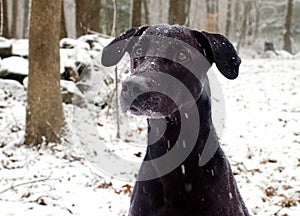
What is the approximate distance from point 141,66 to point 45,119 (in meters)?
4.88

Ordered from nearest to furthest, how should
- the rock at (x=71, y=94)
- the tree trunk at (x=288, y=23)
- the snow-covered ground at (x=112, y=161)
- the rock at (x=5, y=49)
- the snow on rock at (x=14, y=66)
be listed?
the snow-covered ground at (x=112, y=161)
the rock at (x=71, y=94)
the snow on rock at (x=14, y=66)
the rock at (x=5, y=49)
the tree trunk at (x=288, y=23)

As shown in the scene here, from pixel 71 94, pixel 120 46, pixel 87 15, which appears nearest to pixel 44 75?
pixel 71 94

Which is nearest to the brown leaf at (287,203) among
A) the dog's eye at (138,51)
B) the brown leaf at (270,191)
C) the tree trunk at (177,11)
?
the brown leaf at (270,191)

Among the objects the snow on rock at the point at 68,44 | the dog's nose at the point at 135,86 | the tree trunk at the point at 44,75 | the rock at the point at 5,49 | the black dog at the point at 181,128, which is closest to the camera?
the dog's nose at the point at 135,86

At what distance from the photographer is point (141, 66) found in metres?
2.46

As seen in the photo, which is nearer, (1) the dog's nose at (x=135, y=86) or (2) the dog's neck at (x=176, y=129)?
(1) the dog's nose at (x=135, y=86)

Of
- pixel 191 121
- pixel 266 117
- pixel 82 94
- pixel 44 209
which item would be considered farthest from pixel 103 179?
pixel 266 117

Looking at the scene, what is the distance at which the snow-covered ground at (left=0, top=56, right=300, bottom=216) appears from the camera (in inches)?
195

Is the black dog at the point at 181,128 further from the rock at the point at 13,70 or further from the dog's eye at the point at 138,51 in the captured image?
the rock at the point at 13,70

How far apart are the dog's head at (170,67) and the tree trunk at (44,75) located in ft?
13.9

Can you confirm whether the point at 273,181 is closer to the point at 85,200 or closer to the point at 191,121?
the point at 85,200

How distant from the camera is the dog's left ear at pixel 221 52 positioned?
2646mm

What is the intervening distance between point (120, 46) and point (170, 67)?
64 centimetres

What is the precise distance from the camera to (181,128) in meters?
2.73
